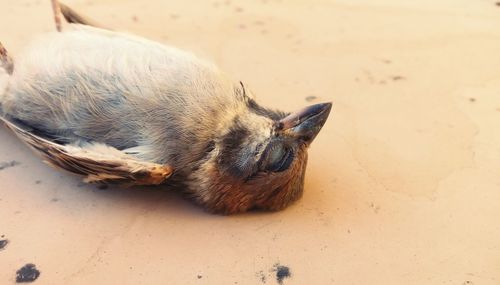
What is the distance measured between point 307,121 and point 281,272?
0.59m

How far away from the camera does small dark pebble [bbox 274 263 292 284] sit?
1.99 m

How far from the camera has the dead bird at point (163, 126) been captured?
210 centimetres

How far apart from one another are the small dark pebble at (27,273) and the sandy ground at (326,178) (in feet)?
Answer: 0.07

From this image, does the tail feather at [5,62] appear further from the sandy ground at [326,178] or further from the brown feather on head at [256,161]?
the brown feather on head at [256,161]

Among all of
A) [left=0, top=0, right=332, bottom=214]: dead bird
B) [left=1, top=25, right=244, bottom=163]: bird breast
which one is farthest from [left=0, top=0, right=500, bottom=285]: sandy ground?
[left=1, top=25, right=244, bottom=163]: bird breast

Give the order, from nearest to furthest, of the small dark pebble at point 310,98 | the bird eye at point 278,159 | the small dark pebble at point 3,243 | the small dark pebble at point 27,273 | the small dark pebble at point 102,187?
1. the small dark pebble at point 27,273
2. the small dark pebble at point 3,243
3. the bird eye at point 278,159
4. the small dark pebble at point 102,187
5. the small dark pebble at point 310,98

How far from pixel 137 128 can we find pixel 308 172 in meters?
0.83

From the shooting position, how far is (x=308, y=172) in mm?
2479

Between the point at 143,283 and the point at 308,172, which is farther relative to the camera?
the point at 308,172

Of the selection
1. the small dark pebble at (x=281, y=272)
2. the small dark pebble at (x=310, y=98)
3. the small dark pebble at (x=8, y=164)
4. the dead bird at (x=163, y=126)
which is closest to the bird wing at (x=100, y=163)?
the dead bird at (x=163, y=126)

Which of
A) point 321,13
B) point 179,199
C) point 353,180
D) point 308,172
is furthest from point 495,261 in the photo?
point 321,13

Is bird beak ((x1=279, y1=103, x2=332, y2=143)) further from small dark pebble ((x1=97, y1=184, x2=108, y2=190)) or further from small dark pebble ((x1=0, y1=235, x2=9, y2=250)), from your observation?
small dark pebble ((x1=0, y1=235, x2=9, y2=250))

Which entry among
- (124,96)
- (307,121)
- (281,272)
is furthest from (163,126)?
(281,272)

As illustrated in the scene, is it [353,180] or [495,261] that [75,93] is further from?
[495,261]
